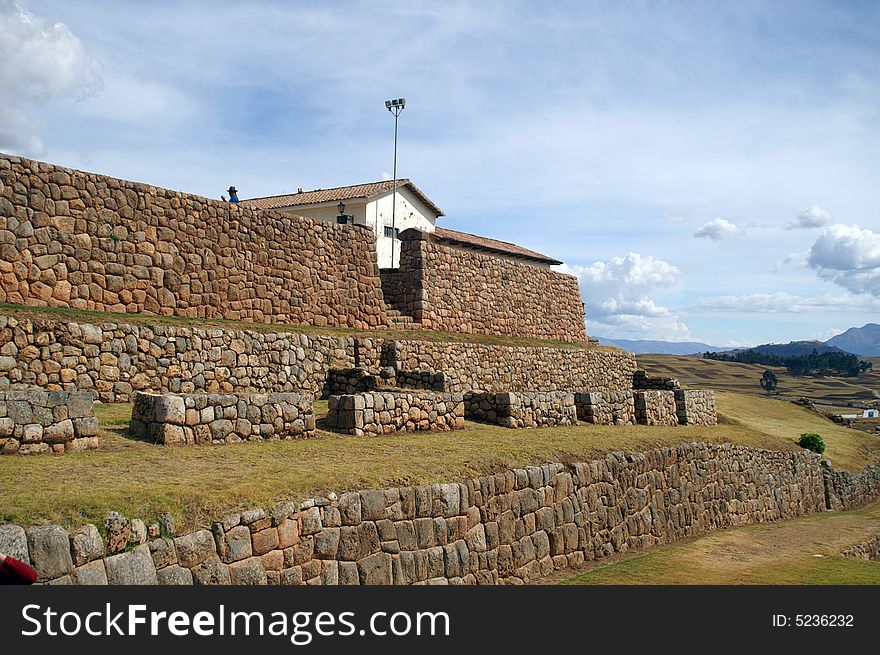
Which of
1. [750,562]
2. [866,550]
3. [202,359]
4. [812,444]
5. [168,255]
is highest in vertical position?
[168,255]

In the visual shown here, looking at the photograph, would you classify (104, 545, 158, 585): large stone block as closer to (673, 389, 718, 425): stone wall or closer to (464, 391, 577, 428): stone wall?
(464, 391, 577, 428): stone wall

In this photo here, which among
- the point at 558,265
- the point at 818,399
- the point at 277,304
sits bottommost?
the point at 818,399

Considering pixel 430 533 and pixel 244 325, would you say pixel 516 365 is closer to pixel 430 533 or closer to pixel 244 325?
pixel 244 325

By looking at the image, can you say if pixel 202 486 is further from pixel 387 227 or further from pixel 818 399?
pixel 818 399

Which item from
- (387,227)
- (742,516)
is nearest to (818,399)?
(387,227)

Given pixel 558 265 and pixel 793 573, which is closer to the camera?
pixel 793 573

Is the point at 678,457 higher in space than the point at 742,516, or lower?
higher

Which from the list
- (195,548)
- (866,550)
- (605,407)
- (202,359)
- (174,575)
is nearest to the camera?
(174,575)

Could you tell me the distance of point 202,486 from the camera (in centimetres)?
944

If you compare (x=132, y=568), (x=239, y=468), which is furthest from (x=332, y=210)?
(x=132, y=568)

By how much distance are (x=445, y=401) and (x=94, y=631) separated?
38.7ft

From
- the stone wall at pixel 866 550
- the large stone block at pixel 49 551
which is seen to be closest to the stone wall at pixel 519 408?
the stone wall at pixel 866 550

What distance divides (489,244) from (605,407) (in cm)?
2725

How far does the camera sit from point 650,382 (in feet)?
111
